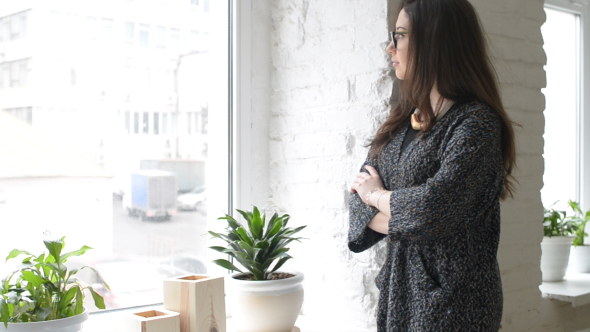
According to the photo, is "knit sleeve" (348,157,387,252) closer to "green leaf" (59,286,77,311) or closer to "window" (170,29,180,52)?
"green leaf" (59,286,77,311)

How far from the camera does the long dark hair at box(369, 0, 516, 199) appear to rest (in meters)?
1.29

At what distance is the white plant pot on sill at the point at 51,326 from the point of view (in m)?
1.19

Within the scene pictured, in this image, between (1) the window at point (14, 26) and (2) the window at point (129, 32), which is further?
Result: (2) the window at point (129, 32)

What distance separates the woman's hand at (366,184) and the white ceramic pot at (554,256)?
1.23 m

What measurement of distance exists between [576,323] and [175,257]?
1.62 meters

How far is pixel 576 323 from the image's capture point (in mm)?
2193

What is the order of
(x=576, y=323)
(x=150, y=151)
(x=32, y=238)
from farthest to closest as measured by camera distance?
1. (x=576, y=323)
2. (x=150, y=151)
3. (x=32, y=238)

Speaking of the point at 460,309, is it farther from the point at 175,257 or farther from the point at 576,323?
the point at 576,323

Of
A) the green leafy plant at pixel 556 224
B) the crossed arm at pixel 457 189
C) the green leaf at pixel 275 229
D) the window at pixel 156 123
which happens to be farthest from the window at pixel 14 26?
the green leafy plant at pixel 556 224

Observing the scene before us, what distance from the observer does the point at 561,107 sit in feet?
8.85

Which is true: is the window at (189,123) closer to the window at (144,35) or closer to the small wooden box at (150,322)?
the window at (144,35)

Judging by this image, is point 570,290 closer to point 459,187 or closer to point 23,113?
point 459,187

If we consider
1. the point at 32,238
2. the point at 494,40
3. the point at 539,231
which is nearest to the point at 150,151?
the point at 32,238

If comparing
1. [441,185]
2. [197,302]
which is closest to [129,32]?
[197,302]
